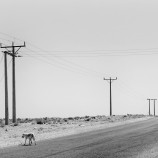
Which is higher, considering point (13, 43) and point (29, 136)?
point (13, 43)

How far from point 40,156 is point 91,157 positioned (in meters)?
2.05

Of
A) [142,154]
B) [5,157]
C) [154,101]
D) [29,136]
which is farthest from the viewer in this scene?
[154,101]

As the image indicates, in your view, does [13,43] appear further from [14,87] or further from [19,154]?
[19,154]

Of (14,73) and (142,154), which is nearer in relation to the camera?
(142,154)

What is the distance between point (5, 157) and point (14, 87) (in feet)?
101

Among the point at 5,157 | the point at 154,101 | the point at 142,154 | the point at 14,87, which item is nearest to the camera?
the point at 5,157

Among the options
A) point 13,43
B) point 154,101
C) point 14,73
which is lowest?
point 154,101

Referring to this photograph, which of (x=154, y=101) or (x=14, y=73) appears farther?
(x=154, y=101)

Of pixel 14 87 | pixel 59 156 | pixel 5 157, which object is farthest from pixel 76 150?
pixel 14 87

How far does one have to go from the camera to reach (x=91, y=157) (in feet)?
56.3

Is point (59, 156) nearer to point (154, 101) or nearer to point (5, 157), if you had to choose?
point (5, 157)

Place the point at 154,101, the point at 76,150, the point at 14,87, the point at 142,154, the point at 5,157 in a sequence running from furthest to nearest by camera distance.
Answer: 1. the point at 154,101
2. the point at 14,87
3. the point at 76,150
4. the point at 142,154
5. the point at 5,157

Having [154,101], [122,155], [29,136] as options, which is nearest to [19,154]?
[122,155]

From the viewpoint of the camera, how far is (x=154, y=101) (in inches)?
5719
